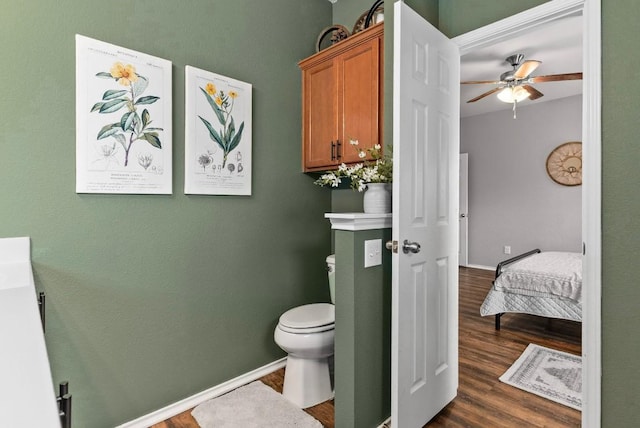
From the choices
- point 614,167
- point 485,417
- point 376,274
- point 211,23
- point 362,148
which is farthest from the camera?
point 362,148

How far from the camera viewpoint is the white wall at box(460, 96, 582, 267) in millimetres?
4945

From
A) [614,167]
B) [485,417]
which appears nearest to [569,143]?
[614,167]

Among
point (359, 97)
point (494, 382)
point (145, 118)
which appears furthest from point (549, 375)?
point (145, 118)

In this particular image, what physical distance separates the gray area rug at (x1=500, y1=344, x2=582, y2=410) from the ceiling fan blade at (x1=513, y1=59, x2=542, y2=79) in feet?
8.39

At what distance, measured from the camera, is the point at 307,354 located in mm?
1942

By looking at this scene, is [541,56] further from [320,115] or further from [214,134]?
[214,134]

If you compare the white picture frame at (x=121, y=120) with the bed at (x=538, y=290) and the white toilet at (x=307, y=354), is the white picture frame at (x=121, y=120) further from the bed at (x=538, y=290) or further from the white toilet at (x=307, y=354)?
the bed at (x=538, y=290)

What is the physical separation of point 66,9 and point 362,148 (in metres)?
1.64

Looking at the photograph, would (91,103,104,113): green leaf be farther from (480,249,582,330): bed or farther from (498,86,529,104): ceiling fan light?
(498,86,529,104): ceiling fan light

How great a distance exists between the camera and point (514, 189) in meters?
5.49

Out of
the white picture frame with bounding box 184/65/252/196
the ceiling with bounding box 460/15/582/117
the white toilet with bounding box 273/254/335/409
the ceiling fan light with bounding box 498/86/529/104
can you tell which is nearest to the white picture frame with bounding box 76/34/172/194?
the white picture frame with bounding box 184/65/252/196

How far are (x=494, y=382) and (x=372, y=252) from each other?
1385 mm

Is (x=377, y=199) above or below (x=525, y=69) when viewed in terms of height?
below

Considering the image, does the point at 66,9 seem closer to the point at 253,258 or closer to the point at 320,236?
the point at 253,258
